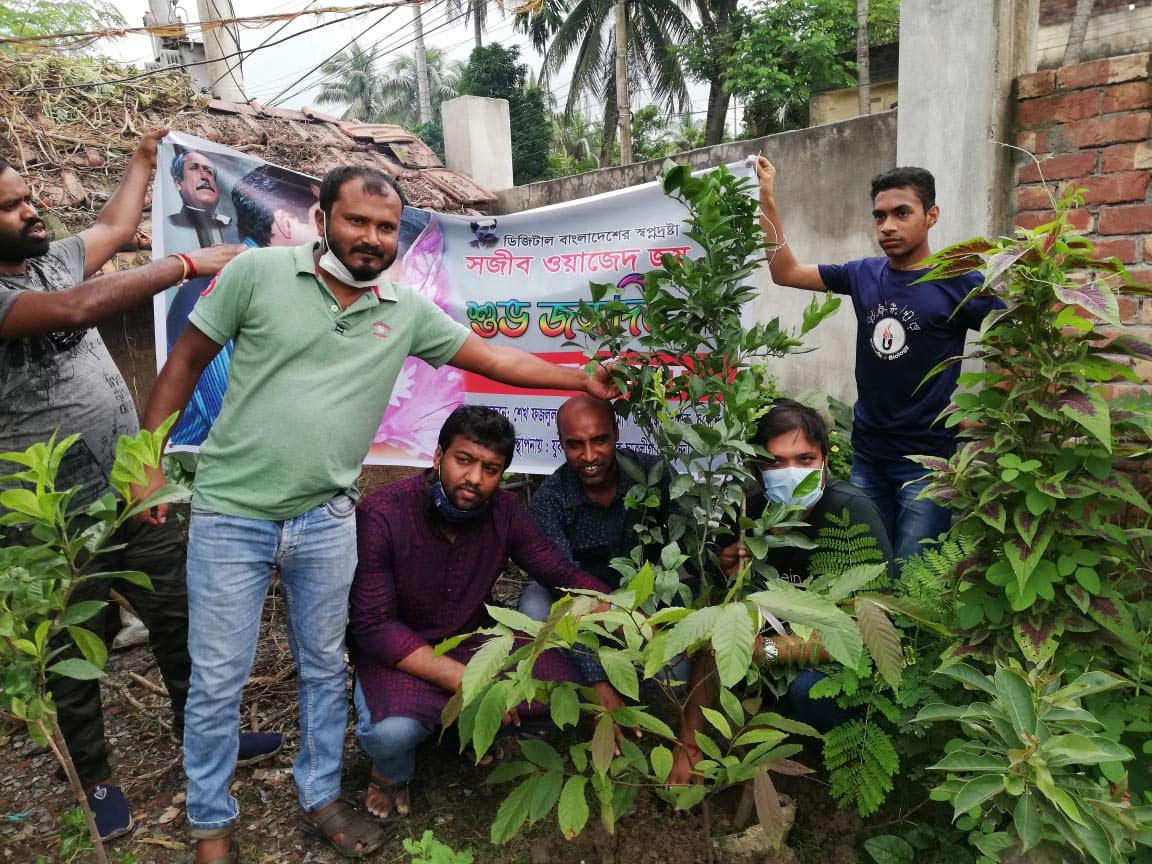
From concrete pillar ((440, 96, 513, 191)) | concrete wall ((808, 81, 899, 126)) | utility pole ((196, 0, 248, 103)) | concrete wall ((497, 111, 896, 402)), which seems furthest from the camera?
concrete wall ((808, 81, 899, 126))

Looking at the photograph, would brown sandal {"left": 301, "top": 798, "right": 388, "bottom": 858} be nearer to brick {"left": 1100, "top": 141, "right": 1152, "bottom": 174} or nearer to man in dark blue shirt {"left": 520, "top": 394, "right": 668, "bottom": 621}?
man in dark blue shirt {"left": 520, "top": 394, "right": 668, "bottom": 621}

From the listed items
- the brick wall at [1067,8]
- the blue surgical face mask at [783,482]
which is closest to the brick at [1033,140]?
the blue surgical face mask at [783,482]

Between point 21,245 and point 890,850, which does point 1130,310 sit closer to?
point 890,850

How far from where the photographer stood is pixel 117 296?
217cm

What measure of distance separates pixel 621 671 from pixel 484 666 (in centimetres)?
25

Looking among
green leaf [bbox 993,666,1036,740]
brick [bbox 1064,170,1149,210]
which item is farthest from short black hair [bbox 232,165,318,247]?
green leaf [bbox 993,666,1036,740]

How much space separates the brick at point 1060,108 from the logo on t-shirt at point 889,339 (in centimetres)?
94

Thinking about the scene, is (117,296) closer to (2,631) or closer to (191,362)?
(191,362)

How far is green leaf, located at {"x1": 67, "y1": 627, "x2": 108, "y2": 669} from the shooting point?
5.28 ft

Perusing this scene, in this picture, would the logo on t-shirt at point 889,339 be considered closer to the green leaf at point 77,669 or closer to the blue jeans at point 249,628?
the blue jeans at point 249,628

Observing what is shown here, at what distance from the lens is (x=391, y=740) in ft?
7.55

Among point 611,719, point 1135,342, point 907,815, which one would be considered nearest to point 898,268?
point 1135,342

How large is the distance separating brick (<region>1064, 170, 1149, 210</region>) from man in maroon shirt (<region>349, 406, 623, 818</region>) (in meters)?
2.04

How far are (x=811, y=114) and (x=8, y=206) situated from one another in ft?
69.0
